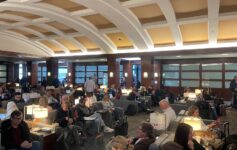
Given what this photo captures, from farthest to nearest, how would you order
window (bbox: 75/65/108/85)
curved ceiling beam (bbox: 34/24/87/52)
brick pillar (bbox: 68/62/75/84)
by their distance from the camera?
brick pillar (bbox: 68/62/75/84) → window (bbox: 75/65/108/85) → curved ceiling beam (bbox: 34/24/87/52)

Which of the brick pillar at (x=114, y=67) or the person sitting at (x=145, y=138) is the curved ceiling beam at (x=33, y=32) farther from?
the person sitting at (x=145, y=138)

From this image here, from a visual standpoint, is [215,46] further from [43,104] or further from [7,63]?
[7,63]

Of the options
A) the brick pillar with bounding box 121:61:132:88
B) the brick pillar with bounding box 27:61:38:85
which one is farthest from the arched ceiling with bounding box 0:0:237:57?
the brick pillar with bounding box 27:61:38:85

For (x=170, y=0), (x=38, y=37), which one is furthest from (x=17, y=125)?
(x=38, y=37)

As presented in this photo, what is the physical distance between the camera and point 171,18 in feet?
38.8

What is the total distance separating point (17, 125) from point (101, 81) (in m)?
19.6

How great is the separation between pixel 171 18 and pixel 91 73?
14517 mm

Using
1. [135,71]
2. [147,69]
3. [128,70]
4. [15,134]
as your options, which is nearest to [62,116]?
[15,134]

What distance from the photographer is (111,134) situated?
330 inches

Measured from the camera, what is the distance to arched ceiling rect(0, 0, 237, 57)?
10969 mm

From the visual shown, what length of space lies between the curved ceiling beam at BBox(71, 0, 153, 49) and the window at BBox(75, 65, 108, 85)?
9.11 m

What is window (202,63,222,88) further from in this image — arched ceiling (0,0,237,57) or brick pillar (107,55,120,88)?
brick pillar (107,55,120,88)

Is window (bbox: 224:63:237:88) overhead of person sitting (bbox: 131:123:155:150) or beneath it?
overhead

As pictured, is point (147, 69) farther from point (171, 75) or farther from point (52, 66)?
point (52, 66)
